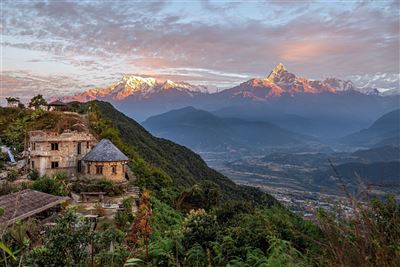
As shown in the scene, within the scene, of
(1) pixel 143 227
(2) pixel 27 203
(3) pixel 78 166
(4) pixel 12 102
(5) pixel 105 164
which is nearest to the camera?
(1) pixel 143 227

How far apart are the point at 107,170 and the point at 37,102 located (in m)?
26.1

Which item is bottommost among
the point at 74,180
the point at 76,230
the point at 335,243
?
the point at 74,180

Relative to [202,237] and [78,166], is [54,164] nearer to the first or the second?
[78,166]

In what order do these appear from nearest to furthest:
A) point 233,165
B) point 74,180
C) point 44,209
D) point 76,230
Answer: point 76,230, point 44,209, point 74,180, point 233,165

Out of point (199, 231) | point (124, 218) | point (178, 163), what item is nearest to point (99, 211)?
point (124, 218)

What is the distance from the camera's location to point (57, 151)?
25344 millimetres

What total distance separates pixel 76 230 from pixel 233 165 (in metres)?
→ 188

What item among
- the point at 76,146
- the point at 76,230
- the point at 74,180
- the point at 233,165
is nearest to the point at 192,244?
the point at 76,230

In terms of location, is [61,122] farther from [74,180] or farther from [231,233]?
[231,233]

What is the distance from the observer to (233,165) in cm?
19238

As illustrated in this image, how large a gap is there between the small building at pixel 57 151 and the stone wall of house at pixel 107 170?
7.70 ft

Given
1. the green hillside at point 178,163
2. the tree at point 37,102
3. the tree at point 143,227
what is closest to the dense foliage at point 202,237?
the tree at point 143,227

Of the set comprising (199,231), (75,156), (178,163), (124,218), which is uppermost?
(75,156)

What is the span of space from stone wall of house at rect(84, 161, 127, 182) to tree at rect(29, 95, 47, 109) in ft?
80.3
